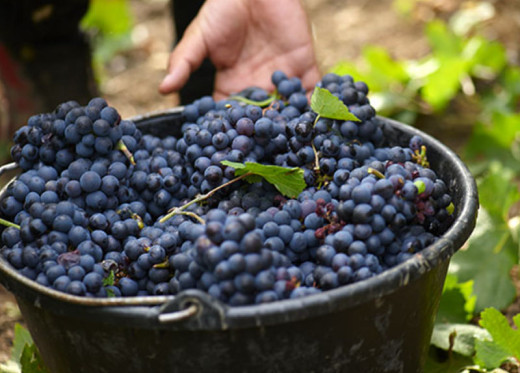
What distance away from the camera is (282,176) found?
1.31m

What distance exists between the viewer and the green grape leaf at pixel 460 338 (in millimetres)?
1691

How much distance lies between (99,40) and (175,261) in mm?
3103

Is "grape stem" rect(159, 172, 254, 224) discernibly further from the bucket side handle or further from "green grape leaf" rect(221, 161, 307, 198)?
the bucket side handle

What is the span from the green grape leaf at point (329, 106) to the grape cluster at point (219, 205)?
0.03 m

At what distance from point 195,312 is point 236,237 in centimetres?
14

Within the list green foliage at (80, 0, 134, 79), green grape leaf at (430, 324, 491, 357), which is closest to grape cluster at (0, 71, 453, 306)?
green grape leaf at (430, 324, 491, 357)

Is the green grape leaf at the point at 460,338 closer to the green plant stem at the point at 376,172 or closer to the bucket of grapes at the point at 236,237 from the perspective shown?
the bucket of grapes at the point at 236,237

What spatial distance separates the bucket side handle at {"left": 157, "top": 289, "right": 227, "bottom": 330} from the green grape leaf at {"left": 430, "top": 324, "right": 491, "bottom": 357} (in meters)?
0.87

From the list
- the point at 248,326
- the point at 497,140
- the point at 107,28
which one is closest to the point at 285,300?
the point at 248,326

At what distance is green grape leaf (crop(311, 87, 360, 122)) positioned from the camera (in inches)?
54.3

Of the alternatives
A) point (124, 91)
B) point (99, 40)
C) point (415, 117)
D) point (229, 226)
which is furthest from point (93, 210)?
point (99, 40)

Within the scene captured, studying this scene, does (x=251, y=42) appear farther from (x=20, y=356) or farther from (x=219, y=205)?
(x=20, y=356)

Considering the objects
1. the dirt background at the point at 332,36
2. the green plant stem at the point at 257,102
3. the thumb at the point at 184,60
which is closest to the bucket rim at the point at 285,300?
the green plant stem at the point at 257,102

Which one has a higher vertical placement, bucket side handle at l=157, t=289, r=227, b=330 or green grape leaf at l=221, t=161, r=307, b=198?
green grape leaf at l=221, t=161, r=307, b=198
